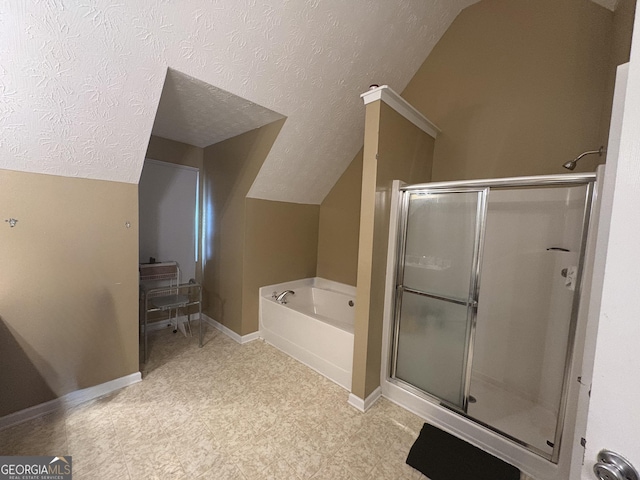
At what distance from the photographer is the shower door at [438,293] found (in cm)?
183

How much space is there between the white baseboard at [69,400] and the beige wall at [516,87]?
3.30 meters

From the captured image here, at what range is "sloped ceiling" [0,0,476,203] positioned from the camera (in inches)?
48.5

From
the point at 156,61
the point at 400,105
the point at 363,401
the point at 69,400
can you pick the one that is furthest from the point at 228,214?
the point at 363,401

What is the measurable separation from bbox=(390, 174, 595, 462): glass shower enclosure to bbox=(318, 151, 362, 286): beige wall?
1.08m

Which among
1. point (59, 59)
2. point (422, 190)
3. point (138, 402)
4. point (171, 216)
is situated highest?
point (59, 59)

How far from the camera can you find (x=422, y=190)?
1.89 meters

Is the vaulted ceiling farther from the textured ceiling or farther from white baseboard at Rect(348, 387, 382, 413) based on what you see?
white baseboard at Rect(348, 387, 382, 413)

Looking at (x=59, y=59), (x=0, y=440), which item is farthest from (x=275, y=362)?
(x=59, y=59)

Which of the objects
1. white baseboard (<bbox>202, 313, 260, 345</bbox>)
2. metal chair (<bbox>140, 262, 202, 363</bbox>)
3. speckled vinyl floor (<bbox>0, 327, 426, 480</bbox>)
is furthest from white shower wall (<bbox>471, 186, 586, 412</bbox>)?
metal chair (<bbox>140, 262, 202, 363</bbox>)

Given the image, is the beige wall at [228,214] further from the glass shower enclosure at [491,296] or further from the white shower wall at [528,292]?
the white shower wall at [528,292]

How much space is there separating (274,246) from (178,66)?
1.87m

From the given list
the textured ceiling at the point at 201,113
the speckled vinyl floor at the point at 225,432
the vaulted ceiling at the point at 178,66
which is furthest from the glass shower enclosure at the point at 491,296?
the textured ceiling at the point at 201,113

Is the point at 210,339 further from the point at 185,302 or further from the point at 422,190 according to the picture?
the point at 422,190

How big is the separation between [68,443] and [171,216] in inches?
85.3
